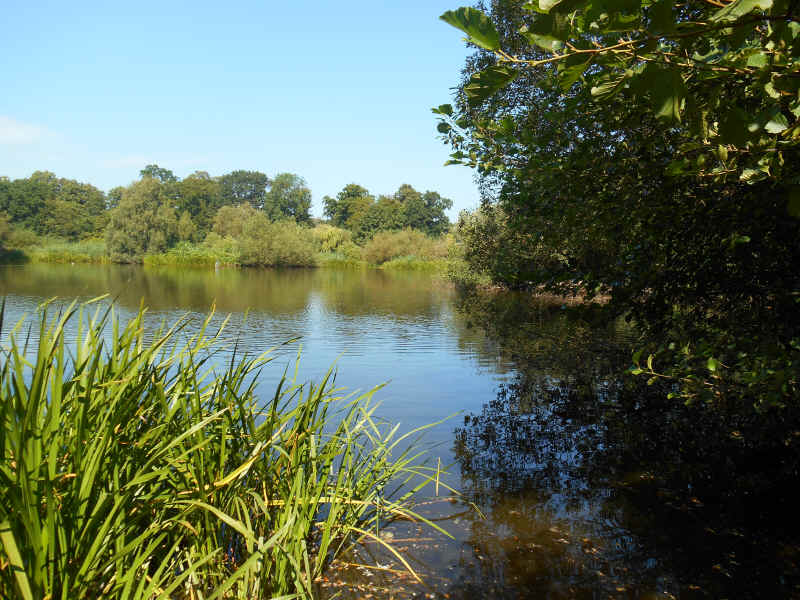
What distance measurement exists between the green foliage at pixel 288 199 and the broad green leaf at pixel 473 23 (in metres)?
92.2

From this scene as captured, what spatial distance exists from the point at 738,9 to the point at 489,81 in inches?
20.3

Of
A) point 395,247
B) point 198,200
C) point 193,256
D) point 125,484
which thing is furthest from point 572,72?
point 198,200

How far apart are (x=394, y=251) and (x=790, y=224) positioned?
58445mm

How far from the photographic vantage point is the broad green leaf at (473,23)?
127 centimetres

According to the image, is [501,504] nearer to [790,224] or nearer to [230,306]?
[790,224]

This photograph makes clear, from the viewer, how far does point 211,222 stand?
3172 inches

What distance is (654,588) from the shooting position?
3.72m

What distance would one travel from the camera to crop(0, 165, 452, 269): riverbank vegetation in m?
54.6

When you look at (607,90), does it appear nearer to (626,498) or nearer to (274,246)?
(626,498)

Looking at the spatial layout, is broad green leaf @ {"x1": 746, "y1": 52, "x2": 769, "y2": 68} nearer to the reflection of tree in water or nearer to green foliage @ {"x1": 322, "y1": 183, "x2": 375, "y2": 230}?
the reflection of tree in water

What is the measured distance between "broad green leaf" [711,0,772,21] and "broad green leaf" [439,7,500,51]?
45 cm

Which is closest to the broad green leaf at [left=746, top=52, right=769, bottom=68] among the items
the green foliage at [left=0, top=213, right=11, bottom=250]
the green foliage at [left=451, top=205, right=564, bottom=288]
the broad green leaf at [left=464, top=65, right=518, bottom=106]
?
the broad green leaf at [left=464, top=65, right=518, bottom=106]

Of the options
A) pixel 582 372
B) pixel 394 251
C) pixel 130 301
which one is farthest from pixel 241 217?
pixel 582 372

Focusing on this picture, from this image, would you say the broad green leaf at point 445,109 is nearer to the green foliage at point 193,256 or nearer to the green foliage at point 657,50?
the green foliage at point 657,50
